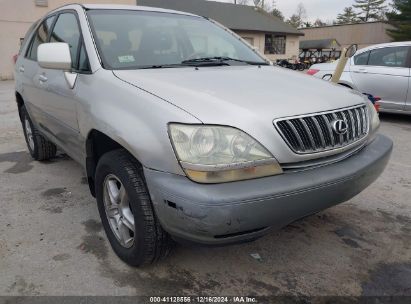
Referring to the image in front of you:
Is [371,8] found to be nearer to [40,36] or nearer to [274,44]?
[274,44]

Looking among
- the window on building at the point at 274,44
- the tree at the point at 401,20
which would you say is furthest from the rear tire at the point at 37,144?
the tree at the point at 401,20

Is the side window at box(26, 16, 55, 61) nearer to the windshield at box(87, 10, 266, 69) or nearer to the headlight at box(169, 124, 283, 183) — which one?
the windshield at box(87, 10, 266, 69)

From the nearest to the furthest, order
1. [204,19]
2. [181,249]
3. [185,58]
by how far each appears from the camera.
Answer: [181,249]
[185,58]
[204,19]

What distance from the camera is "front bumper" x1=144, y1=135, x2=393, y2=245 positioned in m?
1.90

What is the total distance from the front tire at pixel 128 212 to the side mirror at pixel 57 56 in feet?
2.63

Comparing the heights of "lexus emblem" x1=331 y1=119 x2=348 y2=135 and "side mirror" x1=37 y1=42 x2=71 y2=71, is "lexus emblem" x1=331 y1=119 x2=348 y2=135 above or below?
below

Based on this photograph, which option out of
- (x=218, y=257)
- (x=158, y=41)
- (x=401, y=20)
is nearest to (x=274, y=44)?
(x=401, y=20)

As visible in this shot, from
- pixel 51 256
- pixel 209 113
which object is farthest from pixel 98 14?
pixel 51 256

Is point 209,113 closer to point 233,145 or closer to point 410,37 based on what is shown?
point 233,145

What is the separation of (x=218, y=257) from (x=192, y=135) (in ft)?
3.76

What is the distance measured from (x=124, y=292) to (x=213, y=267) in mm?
618

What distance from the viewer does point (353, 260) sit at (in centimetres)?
272

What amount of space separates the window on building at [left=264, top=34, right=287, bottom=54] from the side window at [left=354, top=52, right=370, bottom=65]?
2862 cm

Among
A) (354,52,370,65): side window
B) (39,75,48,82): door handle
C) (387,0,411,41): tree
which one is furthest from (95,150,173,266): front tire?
(387,0,411,41): tree
